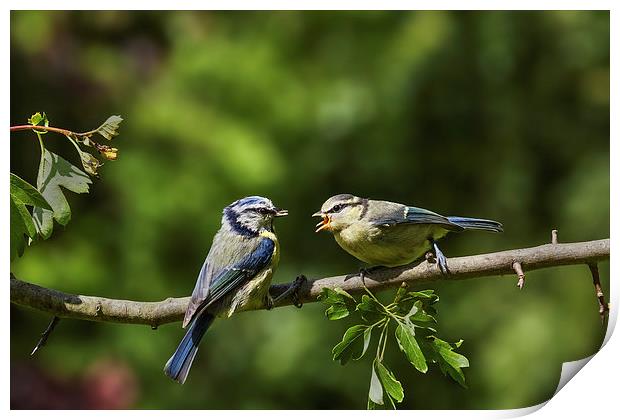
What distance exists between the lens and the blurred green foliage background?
5.89 ft

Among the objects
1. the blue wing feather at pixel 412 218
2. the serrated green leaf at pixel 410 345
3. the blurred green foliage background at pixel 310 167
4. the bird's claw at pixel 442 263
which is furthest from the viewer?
the blurred green foliage background at pixel 310 167

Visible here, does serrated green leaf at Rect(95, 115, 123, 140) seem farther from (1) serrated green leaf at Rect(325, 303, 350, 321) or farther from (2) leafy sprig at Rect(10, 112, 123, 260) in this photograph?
(1) serrated green leaf at Rect(325, 303, 350, 321)

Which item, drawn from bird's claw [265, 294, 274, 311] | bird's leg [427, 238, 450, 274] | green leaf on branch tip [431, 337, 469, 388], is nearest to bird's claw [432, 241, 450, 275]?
bird's leg [427, 238, 450, 274]

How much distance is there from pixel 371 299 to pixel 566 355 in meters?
0.81

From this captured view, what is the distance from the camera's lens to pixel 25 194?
104 centimetres

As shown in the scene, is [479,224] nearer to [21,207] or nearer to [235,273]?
[235,273]

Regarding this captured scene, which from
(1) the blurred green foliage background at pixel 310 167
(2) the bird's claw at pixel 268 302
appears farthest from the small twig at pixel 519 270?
(1) the blurred green foliage background at pixel 310 167

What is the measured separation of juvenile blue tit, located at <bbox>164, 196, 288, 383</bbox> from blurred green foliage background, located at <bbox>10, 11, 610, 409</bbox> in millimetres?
529

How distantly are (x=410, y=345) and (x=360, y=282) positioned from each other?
15 centimetres

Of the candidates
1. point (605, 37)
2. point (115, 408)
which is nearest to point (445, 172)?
point (605, 37)

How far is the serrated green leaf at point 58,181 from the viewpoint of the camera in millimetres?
1087

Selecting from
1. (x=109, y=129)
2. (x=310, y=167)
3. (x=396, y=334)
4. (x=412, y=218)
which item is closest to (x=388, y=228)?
(x=412, y=218)

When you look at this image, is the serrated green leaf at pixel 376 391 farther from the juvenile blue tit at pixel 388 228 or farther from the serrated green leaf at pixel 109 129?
the serrated green leaf at pixel 109 129

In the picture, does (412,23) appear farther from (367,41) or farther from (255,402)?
(255,402)
